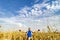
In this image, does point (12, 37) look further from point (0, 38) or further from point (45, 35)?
point (45, 35)

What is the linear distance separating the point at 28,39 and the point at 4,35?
218cm

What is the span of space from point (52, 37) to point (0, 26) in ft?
14.5

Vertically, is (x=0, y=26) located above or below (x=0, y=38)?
above

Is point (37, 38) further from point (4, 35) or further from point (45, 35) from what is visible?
point (4, 35)

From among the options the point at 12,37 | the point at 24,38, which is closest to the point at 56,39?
the point at 24,38

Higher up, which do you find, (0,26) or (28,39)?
(0,26)

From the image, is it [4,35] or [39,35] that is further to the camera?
[39,35]

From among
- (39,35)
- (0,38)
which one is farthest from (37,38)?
(0,38)

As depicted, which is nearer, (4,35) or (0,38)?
(0,38)

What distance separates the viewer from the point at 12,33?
1672 centimetres

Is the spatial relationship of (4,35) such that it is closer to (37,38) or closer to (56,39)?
(37,38)

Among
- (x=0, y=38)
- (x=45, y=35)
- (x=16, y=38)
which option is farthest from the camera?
(x=45, y=35)

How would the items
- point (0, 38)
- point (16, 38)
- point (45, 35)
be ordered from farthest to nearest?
1. point (45, 35)
2. point (16, 38)
3. point (0, 38)

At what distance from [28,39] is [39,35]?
233 centimetres
